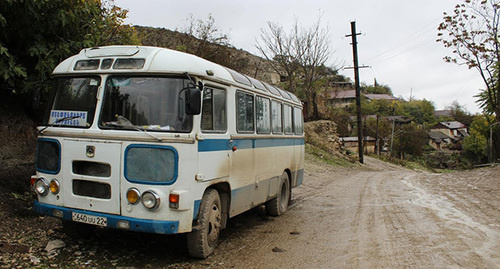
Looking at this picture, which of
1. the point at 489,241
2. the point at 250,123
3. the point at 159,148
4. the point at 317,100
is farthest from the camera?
the point at 317,100

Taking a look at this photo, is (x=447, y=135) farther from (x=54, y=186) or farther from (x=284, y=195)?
(x=54, y=186)

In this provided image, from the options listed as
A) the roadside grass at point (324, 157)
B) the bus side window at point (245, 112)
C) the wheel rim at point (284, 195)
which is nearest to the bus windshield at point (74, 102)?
the bus side window at point (245, 112)

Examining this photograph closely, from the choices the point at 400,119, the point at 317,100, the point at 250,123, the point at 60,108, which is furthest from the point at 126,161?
the point at 400,119

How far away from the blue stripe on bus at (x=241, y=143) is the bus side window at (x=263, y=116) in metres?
0.21

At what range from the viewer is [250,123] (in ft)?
22.7

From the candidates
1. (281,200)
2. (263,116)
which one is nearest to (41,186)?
(263,116)

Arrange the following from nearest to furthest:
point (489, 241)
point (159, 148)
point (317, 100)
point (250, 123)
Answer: point (159, 148) → point (489, 241) → point (250, 123) → point (317, 100)

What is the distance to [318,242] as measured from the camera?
6566 mm

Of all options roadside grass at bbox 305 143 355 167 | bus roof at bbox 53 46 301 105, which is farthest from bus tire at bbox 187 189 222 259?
roadside grass at bbox 305 143 355 167

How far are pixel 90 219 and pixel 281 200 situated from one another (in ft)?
16.4

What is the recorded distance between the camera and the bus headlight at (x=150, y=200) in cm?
470

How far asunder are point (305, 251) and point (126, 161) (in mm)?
3077

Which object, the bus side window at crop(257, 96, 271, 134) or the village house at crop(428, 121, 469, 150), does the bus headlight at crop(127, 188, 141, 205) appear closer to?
the bus side window at crop(257, 96, 271, 134)

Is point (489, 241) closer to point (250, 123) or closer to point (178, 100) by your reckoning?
point (250, 123)
